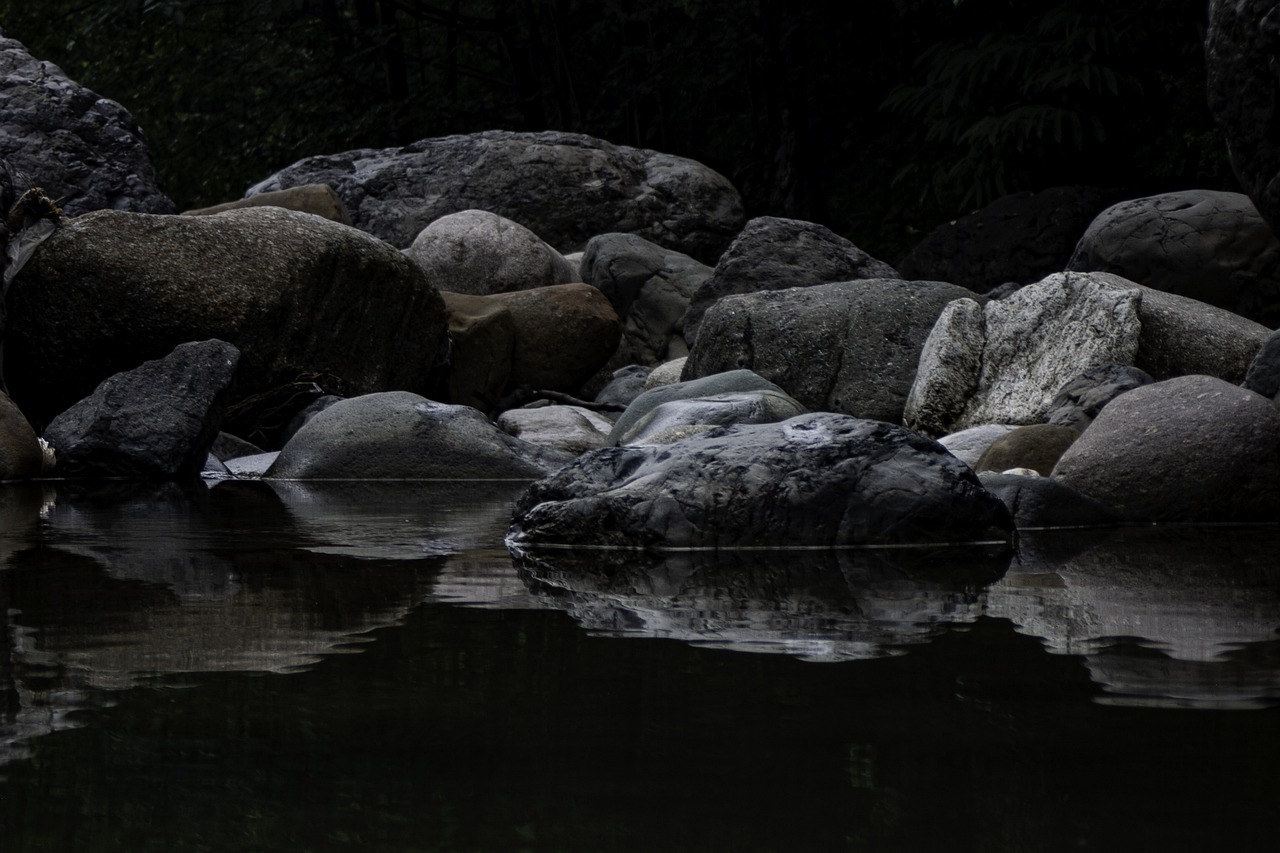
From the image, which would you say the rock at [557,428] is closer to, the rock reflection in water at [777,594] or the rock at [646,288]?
the rock at [646,288]

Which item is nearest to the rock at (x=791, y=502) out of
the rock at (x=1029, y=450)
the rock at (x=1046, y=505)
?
the rock at (x=1046, y=505)

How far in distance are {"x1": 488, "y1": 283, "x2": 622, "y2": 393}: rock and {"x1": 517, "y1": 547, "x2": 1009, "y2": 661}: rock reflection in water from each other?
25.3 ft

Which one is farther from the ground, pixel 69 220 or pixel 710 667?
pixel 69 220

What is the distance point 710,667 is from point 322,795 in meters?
0.96

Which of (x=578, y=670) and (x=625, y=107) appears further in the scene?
(x=625, y=107)

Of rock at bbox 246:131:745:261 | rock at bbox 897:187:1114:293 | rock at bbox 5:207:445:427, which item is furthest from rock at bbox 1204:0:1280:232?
rock at bbox 246:131:745:261

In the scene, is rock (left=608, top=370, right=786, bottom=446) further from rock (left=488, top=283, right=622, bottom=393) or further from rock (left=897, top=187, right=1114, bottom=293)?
rock (left=897, top=187, right=1114, bottom=293)

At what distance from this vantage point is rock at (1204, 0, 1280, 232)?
275 inches

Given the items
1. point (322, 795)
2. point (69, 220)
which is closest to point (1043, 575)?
A: point (322, 795)

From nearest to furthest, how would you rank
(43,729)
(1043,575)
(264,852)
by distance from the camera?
1. (264,852)
2. (43,729)
3. (1043,575)

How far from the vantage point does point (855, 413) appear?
9781 millimetres

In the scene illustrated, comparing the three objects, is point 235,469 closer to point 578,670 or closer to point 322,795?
point 578,670

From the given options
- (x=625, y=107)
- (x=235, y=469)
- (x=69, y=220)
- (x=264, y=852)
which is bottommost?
(x=264, y=852)

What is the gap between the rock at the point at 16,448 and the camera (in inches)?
295
